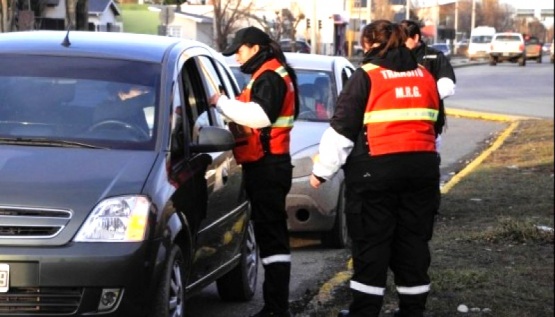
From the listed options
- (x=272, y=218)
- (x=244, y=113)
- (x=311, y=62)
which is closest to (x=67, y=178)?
(x=244, y=113)

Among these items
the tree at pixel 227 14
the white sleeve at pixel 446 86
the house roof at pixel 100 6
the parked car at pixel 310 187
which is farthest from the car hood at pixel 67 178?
the house roof at pixel 100 6

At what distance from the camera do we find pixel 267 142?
19.6 feet

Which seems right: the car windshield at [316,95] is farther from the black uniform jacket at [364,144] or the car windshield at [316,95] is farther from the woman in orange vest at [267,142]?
the black uniform jacket at [364,144]

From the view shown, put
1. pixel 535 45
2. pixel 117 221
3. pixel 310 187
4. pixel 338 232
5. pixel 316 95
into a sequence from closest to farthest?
pixel 117 221
pixel 535 45
pixel 310 187
pixel 338 232
pixel 316 95

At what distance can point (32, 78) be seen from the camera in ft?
18.5

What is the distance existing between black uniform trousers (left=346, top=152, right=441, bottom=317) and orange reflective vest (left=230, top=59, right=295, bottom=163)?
0.79 meters

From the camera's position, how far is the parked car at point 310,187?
859 cm

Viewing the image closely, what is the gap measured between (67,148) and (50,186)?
466 mm

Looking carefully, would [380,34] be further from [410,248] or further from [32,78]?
[32,78]

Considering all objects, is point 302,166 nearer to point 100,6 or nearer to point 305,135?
point 305,135

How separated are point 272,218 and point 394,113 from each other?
1242 mm

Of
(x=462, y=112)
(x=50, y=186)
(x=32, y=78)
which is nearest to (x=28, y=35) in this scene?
(x=32, y=78)

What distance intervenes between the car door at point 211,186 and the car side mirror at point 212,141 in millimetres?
90

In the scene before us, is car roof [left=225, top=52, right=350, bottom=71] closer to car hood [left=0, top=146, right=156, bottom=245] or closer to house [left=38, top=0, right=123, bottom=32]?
car hood [left=0, top=146, right=156, bottom=245]
